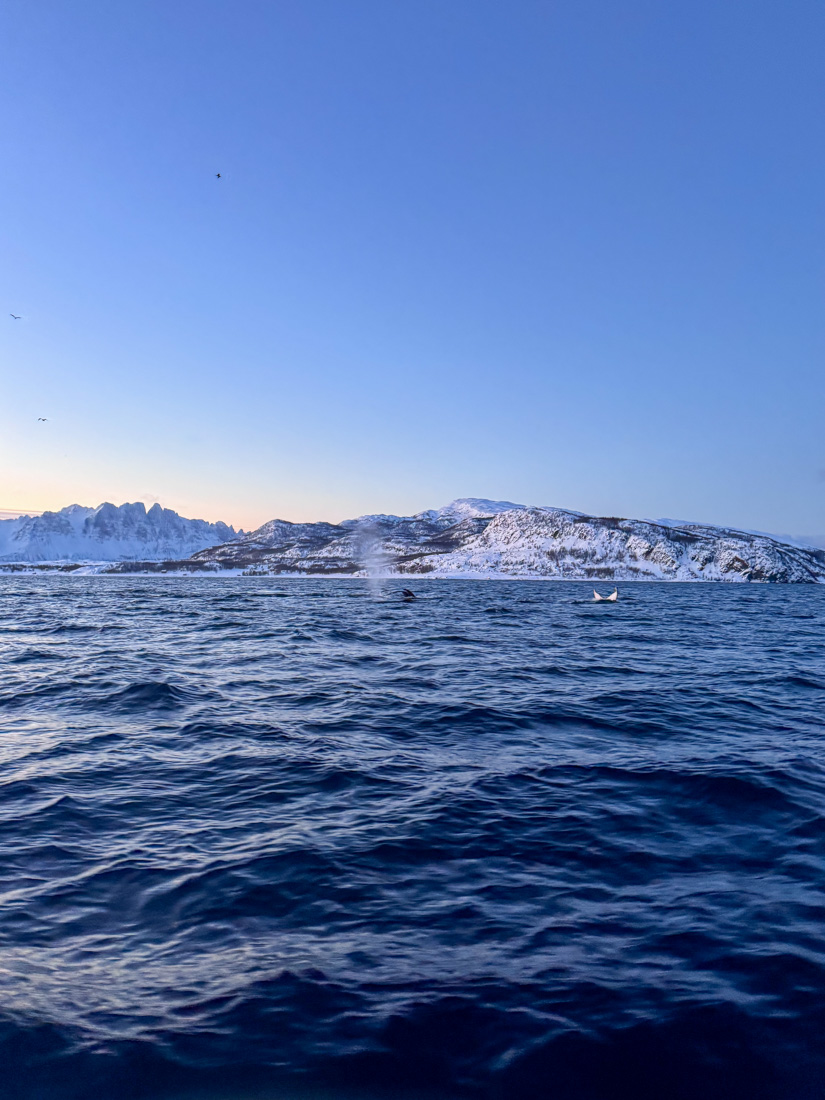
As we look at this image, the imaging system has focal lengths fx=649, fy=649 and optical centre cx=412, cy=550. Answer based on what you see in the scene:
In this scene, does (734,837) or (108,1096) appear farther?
(734,837)

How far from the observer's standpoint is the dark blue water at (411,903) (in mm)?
6336

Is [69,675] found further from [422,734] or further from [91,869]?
[91,869]

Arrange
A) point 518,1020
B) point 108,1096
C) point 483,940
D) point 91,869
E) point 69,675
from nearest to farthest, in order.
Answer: point 108,1096 → point 518,1020 → point 483,940 → point 91,869 → point 69,675

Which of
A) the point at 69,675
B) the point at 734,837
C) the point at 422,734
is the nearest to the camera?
the point at 734,837

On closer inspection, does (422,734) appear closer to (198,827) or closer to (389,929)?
(198,827)

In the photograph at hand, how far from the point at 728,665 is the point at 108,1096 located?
34.0 metres

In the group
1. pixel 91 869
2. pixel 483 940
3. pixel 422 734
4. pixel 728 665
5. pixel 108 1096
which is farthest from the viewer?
pixel 728 665

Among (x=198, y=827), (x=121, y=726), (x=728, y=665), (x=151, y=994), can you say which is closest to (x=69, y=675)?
(x=121, y=726)

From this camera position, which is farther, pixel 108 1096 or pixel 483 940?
pixel 483 940

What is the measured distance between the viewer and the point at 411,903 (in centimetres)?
918

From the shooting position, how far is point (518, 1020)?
6.82 m

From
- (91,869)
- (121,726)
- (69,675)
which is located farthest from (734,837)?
(69,675)

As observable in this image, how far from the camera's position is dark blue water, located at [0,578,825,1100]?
634 centimetres

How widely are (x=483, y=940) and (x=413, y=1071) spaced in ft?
7.30
